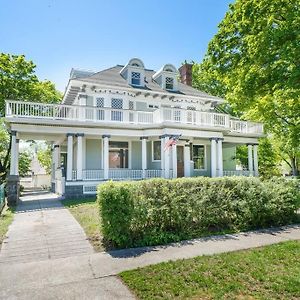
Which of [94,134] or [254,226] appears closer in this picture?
[254,226]

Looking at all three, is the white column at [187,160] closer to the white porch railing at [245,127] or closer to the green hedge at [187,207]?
the white porch railing at [245,127]

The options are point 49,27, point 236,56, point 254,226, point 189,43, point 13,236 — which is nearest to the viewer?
point 13,236

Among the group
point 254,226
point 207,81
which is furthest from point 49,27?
point 207,81

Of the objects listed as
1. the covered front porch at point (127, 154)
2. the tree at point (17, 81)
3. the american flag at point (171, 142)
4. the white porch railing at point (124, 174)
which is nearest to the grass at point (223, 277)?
the american flag at point (171, 142)

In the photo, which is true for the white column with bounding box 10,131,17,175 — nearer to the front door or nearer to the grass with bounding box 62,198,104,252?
the grass with bounding box 62,198,104,252

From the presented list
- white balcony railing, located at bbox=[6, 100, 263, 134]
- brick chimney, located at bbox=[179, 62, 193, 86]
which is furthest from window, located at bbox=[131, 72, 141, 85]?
brick chimney, located at bbox=[179, 62, 193, 86]

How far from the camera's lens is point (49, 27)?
10.2 meters

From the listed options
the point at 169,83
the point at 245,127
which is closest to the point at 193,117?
the point at 169,83

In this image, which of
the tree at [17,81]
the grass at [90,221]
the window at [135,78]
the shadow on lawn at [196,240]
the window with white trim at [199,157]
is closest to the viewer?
the shadow on lawn at [196,240]

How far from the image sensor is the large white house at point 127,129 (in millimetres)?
16188

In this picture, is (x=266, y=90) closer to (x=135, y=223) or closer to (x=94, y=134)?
(x=135, y=223)

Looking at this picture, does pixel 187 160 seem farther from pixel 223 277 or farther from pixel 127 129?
pixel 223 277

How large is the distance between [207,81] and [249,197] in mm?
29619

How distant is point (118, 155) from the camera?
20.1 m
